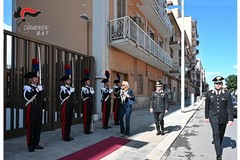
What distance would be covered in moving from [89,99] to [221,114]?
4.20 metres

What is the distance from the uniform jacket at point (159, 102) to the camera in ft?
27.8

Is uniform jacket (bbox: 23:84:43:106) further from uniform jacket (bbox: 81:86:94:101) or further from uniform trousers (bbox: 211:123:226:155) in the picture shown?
uniform trousers (bbox: 211:123:226:155)

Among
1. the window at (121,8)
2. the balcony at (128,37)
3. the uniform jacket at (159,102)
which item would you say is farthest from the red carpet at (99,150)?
the window at (121,8)

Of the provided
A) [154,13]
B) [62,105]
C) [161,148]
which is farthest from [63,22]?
[161,148]

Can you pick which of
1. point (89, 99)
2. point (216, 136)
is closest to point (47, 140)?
point (89, 99)

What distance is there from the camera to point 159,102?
8461mm

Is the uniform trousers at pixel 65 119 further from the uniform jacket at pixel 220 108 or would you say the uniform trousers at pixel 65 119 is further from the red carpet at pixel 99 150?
the uniform jacket at pixel 220 108

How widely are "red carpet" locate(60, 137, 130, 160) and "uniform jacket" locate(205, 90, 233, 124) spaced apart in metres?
2.54

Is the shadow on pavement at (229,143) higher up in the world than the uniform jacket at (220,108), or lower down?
lower down

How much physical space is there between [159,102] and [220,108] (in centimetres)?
274

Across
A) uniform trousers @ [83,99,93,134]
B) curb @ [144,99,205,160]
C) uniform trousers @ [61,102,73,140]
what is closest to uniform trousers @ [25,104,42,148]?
uniform trousers @ [61,102,73,140]

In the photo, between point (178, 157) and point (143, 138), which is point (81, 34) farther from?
point (178, 157)

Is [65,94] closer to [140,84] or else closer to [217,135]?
[217,135]

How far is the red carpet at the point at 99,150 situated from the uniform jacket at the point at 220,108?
254 cm
